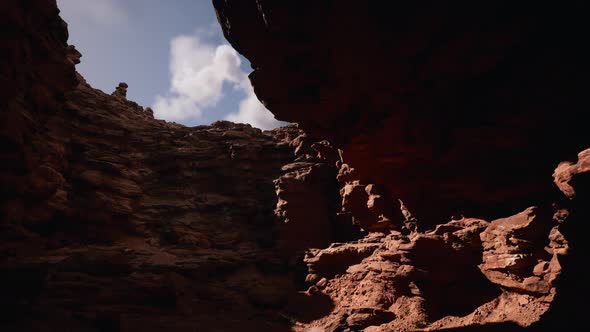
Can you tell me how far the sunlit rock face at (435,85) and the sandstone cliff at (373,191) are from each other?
6 cm

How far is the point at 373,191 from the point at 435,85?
34.1 feet

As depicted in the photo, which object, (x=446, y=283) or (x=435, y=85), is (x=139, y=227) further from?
(x=435, y=85)

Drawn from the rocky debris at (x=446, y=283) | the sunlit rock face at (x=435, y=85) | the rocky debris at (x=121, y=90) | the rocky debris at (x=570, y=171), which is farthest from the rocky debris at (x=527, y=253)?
the rocky debris at (x=121, y=90)

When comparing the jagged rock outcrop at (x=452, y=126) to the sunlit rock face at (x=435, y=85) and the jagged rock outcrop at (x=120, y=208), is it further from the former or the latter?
the jagged rock outcrop at (x=120, y=208)

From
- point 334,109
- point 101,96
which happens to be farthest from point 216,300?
point 101,96

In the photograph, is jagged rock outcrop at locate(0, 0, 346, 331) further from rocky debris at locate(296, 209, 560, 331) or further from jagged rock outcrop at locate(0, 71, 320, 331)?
rocky debris at locate(296, 209, 560, 331)

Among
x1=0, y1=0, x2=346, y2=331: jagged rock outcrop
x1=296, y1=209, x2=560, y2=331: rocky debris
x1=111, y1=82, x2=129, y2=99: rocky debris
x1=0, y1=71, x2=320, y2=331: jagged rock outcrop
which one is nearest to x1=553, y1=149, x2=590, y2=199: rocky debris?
x1=296, y1=209, x2=560, y2=331: rocky debris

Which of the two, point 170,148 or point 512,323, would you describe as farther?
point 170,148

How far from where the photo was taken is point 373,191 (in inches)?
920

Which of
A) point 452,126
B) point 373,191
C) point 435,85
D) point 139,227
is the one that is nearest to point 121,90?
point 139,227

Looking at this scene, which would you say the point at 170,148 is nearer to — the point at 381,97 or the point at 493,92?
the point at 381,97

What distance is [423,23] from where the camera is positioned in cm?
1209

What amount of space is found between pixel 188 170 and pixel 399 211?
72.8 ft

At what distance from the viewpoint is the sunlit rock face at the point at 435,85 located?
1203 cm
